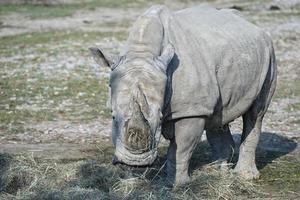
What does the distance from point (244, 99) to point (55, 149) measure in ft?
9.47

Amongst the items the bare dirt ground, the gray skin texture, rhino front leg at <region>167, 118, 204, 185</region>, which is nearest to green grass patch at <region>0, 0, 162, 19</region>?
the bare dirt ground

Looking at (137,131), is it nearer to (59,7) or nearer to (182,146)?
(182,146)

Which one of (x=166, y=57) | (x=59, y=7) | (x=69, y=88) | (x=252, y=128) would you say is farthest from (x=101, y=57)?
(x=59, y=7)

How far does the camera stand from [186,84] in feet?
23.2

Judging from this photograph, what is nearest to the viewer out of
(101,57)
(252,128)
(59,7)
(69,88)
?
(101,57)

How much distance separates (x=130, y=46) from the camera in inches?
273

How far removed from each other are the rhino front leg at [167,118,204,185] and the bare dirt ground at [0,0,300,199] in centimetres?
223

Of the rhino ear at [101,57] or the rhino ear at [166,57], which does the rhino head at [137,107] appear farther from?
the rhino ear at [101,57]

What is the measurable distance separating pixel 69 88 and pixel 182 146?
22.4 feet

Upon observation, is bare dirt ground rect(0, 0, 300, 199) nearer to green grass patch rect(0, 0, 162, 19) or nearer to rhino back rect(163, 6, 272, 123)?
green grass patch rect(0, 0, 162, 19)

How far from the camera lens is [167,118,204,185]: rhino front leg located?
717cm

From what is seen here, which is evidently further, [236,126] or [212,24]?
[236,126]

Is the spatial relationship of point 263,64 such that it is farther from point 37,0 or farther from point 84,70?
point 37,0

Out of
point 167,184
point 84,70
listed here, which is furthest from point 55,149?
point 84,70
